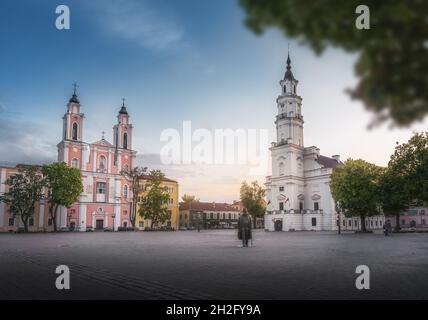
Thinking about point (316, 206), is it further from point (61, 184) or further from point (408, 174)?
point (61, 184)

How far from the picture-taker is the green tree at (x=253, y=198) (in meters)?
97.1

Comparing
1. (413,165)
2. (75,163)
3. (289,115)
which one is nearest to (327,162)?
(289,115)

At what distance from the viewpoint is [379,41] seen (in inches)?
138

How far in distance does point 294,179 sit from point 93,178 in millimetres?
42218

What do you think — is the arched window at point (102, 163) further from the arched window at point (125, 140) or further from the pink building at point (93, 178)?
the arched window at point (125, 140)

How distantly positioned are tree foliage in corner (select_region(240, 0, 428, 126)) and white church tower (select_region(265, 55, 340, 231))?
76.9 metres

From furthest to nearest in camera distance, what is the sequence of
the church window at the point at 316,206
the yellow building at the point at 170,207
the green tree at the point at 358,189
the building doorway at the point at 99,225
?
1. the yellow building at the point at 170,207
2. the church window at the point at 316,206
3. the building doorway at the point at 99,225
4. the green tree at the point at 358,189

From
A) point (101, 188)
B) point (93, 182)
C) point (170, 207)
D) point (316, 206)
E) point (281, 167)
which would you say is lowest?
point (170, 207)

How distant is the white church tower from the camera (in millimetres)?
78312

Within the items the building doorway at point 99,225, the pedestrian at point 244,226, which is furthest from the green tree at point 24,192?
the pedestrian at point 244,226

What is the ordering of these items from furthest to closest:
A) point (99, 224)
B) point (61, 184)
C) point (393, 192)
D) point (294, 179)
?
point (294, 179), point (99, 224), point (61, 184), point (393, 192)

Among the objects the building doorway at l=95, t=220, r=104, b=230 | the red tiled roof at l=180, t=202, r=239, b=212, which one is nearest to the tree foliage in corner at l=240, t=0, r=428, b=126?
the building doorway at l=95, t=220, r=104, b=230

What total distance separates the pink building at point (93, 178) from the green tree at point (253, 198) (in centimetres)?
3200
